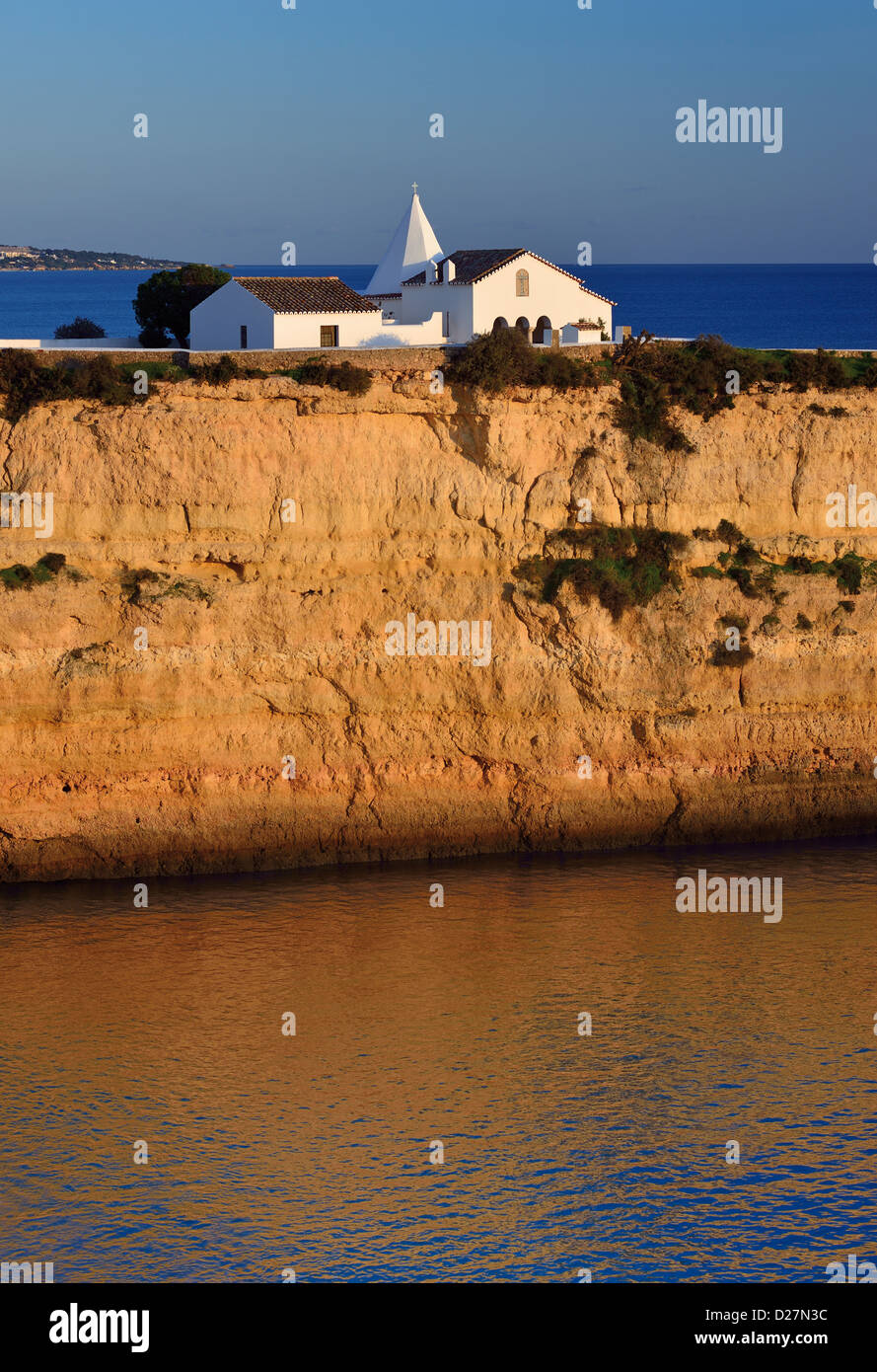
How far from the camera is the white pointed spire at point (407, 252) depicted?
3784 centimetres

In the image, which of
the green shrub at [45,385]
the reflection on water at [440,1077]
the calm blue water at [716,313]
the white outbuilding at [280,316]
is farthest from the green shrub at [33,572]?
the calm blue water at [716,313]

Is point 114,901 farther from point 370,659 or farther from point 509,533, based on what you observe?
point 509,533

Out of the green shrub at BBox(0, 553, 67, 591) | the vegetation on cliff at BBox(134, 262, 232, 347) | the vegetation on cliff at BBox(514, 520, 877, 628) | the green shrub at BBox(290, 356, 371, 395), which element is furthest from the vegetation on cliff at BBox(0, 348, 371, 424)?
the vegetation on cliff at BBox(134, 262, 232, 347)

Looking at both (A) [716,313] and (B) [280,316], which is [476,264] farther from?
(A) [716,313]

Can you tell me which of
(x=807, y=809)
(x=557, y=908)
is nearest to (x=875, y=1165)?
(x=557, y=908)

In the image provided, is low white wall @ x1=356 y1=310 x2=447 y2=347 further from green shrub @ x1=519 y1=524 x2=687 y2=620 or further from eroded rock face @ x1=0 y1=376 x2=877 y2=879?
green shrub @ x1=519 y1=524 x2=687 y2=620

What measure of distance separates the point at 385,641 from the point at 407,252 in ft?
44.6

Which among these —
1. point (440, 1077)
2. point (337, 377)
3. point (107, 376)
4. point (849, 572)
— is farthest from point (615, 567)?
point (440, 1077)

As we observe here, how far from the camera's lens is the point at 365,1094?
19703mm

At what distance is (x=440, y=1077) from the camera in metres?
20.2

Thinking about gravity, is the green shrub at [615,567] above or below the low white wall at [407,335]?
below

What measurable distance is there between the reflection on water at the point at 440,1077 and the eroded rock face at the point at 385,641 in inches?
54.9

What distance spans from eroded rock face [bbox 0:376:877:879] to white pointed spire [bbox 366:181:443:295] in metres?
9.61

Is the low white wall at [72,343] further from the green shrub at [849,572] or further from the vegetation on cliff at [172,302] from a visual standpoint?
the green shrub at [849,572]
